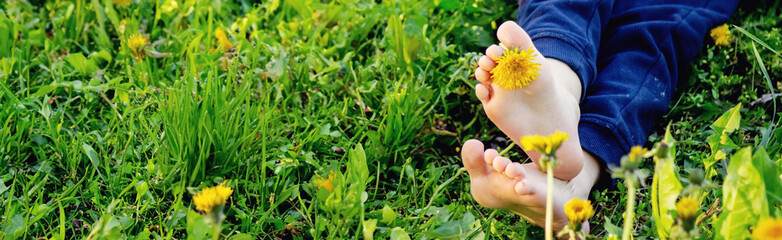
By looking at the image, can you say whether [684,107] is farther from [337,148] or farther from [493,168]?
[337,148]

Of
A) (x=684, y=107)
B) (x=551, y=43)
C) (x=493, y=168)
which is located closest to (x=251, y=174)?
(x=493, y=168)

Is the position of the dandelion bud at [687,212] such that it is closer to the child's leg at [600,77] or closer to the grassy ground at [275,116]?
the grassy ground at [275,116]

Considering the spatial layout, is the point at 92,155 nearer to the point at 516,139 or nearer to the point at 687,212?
the point at 516,139

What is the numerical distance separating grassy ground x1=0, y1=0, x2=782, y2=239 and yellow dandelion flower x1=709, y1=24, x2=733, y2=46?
0.08ft

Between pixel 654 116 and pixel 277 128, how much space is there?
85cm

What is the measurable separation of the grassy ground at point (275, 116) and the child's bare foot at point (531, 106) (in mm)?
172

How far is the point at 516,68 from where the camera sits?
1236 mm

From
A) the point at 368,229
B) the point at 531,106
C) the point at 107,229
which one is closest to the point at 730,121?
the point at 531,106

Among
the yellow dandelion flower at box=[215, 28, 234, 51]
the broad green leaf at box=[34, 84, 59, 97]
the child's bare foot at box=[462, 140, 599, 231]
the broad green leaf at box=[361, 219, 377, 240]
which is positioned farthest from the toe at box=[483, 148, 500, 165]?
the broad green leaf at box=[34, 84, 59, 97]

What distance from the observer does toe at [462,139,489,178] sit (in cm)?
124

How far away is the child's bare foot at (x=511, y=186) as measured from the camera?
119 cm

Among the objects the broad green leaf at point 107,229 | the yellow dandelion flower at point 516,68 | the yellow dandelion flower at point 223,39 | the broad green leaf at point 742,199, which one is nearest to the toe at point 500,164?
the yellow dandelion flower at point 516,68

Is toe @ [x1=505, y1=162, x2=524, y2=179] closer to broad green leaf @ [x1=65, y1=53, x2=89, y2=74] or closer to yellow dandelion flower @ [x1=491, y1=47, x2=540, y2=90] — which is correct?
yellow dandelion flower @ [x1=491, y1=47, x2=540, y2=90]

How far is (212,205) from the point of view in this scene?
882 mm
